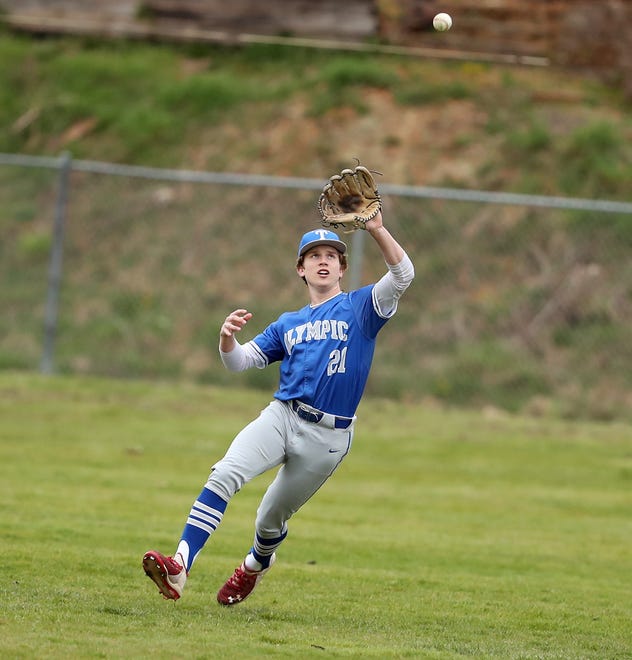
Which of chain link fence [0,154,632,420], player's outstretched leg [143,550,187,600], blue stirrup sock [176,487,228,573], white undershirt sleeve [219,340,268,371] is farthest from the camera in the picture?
chain link fence [0,154,632,420]

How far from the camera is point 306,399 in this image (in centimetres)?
614

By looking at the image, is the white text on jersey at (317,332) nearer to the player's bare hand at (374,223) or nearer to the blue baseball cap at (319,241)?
the blue baseball cap at (319,241)

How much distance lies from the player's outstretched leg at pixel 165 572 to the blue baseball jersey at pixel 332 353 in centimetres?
106

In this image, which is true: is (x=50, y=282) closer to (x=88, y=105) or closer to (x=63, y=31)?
(x=88, y=105)

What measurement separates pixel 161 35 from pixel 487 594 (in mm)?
16058

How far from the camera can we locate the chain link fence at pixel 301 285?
49.6 feet

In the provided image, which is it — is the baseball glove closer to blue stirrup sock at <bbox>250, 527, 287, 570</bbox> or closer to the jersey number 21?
the jersey number 21

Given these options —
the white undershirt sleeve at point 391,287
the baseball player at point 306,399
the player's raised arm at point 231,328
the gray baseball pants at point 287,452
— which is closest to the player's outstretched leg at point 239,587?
the baseball player at point 306,399

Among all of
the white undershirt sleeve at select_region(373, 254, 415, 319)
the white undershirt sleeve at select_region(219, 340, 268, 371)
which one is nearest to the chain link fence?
the white undershirt sleeve at select_region(219, 340, 268, 371)

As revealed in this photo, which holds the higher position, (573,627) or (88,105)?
(88,105)

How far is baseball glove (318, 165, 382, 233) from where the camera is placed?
19.9 feet

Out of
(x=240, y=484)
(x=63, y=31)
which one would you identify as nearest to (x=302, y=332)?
(x=240, y=484)

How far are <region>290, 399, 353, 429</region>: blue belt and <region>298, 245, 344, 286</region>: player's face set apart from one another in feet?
2.14

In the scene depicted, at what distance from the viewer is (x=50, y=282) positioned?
51.0 ft
